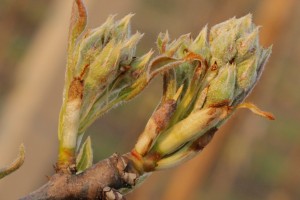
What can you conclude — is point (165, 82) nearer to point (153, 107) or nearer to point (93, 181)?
point (93, 181)

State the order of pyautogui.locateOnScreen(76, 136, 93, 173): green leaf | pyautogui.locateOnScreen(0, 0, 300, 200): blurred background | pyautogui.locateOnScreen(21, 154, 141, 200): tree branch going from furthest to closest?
pyautogui.locateOnScreen(0, 0, 300, 200): blurred background → pyautogui.locateOnScreen(76, 136, 93, 173): green leaf → pyautogui.locateOnScreen(21, 154, 141, 200): tree branch

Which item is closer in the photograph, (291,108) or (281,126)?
(291,108)

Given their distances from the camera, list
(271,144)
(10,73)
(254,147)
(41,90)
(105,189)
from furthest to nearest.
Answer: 1. (271,144)
2. (254,147)
3. (10,73)
4. (41,90)
5. (105,189)

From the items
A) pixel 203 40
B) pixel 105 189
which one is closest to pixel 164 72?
pixel 203 40

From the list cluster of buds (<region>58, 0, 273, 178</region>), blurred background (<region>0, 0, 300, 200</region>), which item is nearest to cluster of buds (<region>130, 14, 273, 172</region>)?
cluster of buds (<region>58, 0, 273, 178</region>)

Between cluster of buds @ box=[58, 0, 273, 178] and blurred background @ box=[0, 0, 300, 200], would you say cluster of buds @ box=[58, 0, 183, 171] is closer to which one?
cluster of buds @ box=[58, 0, 273, 178]

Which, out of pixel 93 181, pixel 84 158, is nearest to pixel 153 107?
pixel 84 158

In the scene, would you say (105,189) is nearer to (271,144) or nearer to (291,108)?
(291,108)

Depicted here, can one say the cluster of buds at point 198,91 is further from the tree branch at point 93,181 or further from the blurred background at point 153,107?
the blurred background at point 153,107
